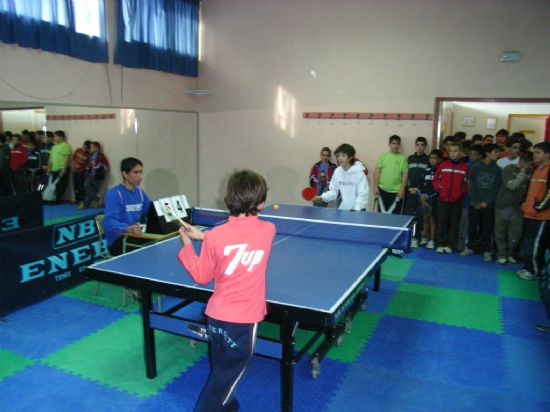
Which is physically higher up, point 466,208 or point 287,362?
point 466,208

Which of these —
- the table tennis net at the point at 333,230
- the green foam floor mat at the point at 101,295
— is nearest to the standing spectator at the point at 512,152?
the table tennis net at the point at 333,230

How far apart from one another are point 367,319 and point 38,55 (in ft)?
18.3

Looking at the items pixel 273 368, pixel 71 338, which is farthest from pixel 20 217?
pixel 273 368

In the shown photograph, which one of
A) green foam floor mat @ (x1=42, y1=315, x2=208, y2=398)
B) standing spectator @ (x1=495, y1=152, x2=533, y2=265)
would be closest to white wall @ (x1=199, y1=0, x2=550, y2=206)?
standing spectator @ (x1=495, y1=152, x2=533, y2=265)

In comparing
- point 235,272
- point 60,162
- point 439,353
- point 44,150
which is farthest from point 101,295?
point 60,162

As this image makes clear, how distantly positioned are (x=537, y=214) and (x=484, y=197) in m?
1.14

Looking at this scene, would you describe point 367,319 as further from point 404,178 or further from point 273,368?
point 404,178

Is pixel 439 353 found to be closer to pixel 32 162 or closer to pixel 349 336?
pixel 349 336

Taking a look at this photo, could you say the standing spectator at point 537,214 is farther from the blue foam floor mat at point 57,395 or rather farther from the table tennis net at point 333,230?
the blue foam floor mat at point 57,395

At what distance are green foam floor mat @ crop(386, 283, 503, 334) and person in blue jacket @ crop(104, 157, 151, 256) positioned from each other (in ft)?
9.57

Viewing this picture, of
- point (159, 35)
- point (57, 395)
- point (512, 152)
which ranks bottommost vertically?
point (57, 395)

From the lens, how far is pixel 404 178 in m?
7.43

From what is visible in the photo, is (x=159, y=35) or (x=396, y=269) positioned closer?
(x=396, y=269)

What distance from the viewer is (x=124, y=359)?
3.64m
